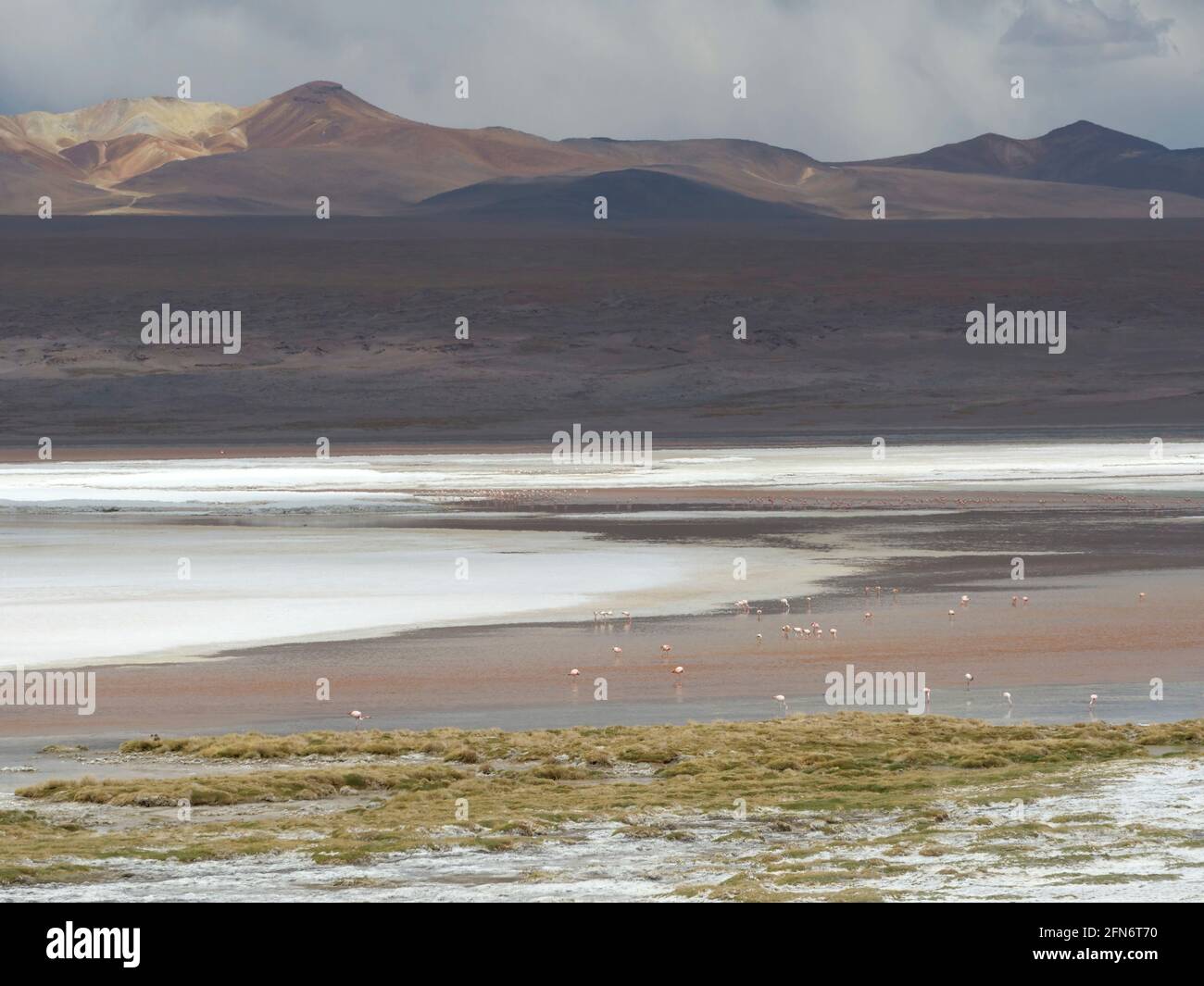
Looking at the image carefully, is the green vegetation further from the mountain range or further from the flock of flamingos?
the mountain range

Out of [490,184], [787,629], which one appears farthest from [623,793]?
[490,184]

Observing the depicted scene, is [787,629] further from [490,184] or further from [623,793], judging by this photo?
[490,184]

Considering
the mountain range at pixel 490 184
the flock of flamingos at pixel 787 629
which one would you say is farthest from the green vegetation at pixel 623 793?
the mountain range at pixel 490 184

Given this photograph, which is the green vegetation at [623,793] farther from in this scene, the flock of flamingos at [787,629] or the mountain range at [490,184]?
the mountain range at [490,184]

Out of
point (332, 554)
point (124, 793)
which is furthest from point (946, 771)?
point (332, 554)

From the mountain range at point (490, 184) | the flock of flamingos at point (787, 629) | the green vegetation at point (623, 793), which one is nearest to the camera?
the green vegetation at point (623, 793)
